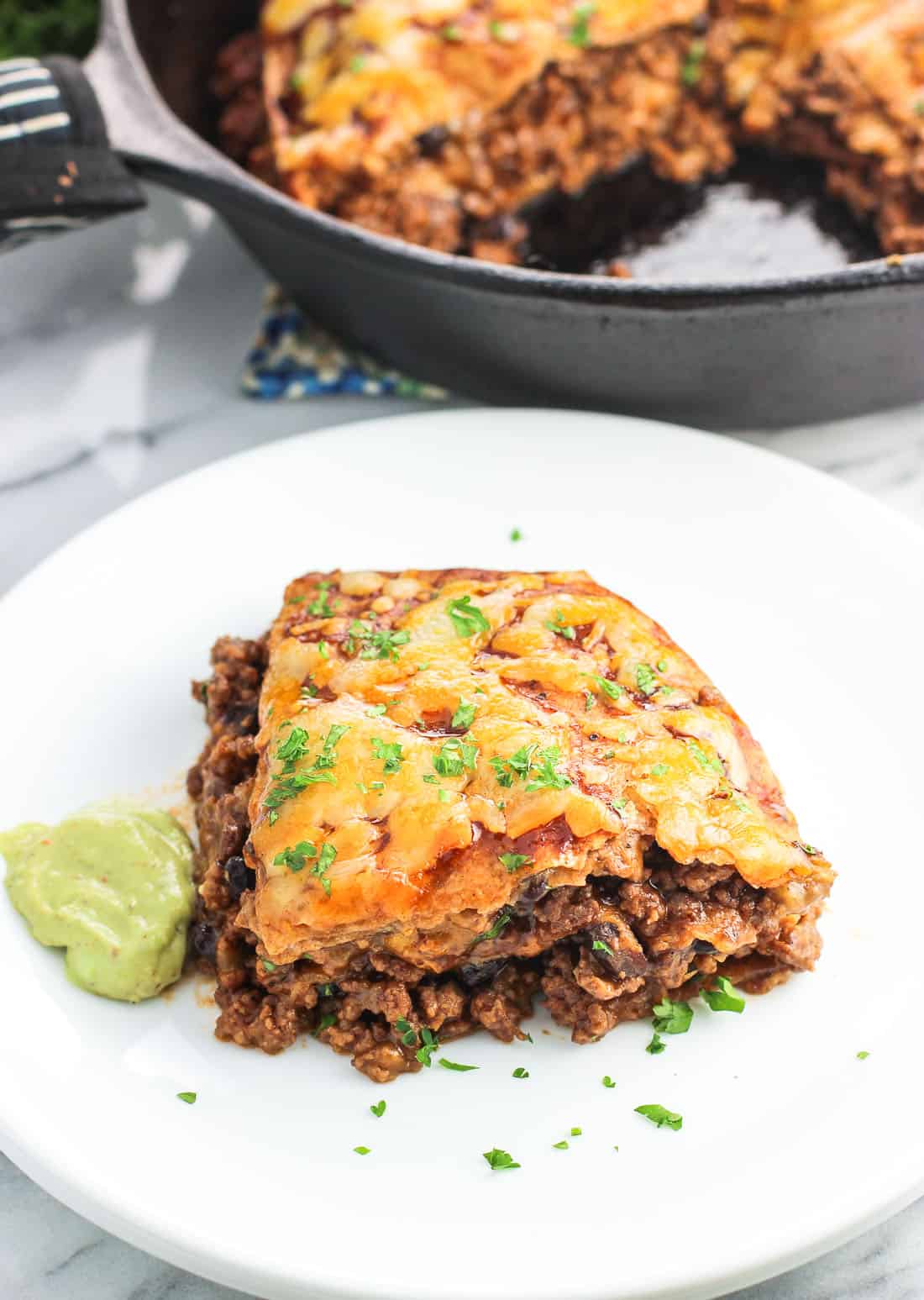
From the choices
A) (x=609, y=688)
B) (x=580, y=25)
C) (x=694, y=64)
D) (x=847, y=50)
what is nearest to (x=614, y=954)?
(x=609, y=688)

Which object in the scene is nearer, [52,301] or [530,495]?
[530,495]

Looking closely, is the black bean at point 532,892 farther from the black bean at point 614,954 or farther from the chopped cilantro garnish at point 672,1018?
the chopped cilantro garnish at point 672,1018

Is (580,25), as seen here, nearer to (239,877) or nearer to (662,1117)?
(239,877)

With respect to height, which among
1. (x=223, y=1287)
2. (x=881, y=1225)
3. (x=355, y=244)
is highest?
(x=355, y=244)


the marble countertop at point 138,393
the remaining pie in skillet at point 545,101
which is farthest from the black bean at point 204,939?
the remaining pie in skillet at point 545,101

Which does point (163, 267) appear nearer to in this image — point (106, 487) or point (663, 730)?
point (106, 487)

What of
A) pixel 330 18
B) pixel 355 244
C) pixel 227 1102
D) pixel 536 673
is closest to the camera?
pixel 227 1102

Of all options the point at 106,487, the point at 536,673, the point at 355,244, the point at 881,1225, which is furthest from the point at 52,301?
the point at 881,1225
